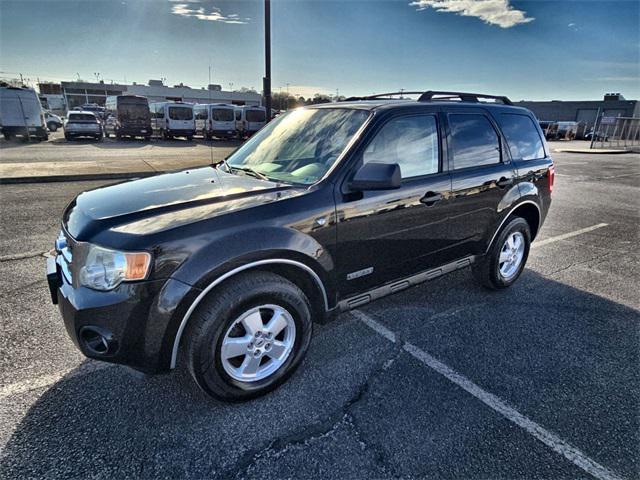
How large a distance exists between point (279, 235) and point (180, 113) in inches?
998

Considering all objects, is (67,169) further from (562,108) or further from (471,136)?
(562,108)

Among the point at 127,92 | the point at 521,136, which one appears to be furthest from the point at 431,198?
the point at 127,92

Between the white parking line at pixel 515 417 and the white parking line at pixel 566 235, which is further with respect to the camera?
the white parking line at pixel 566 235

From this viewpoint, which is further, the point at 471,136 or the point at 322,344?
the point at 471,136

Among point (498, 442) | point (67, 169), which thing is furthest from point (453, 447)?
point (67, 169)

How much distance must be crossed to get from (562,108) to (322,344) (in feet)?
229

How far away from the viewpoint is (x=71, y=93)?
73125 millimetres

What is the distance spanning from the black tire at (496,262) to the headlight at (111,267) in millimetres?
3133

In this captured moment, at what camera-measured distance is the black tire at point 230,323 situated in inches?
89.3

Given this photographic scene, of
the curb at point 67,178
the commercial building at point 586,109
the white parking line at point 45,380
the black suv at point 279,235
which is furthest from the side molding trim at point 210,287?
the commercial building at point 586,109

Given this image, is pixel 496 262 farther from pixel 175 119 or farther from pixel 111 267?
pixel 175 119

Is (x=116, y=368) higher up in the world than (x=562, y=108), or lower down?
lower down

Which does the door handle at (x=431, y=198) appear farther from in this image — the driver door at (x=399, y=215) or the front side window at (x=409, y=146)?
the front side window at (x=409, y=146)

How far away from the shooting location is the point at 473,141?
3.66 meters
